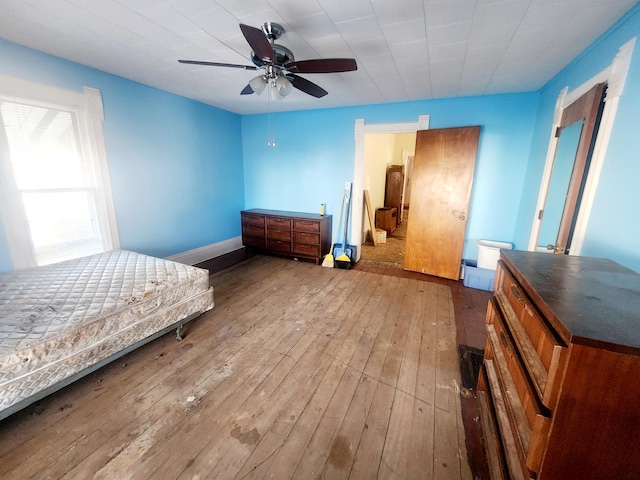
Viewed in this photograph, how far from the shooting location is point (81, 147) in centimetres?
272

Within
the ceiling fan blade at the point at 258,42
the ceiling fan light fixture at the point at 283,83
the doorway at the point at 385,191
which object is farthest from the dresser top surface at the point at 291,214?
the ceiling fan blade at the point at 258,42

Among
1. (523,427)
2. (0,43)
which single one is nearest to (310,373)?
(523,427)

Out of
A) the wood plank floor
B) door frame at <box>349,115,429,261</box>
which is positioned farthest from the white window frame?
door frame at <box>349,115,429,261</box>

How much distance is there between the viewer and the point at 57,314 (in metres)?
1.65

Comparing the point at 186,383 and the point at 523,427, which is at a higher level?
the point at 523,427

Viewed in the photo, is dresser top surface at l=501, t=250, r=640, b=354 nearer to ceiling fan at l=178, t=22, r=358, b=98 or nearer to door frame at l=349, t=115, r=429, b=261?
ceiling fan at l=178, t=22, r=358, b=98

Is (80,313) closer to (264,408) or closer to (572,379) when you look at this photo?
(264,408)

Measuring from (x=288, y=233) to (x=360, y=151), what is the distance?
174 centimetres

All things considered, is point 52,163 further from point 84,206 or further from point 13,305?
point 13,305

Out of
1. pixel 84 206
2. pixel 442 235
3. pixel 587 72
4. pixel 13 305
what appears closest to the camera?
pixel 13 305

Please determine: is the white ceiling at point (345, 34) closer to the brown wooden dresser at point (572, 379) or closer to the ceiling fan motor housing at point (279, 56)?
the ceiling fan motor housing at point (279, 56)

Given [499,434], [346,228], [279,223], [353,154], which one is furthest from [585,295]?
[279,223]

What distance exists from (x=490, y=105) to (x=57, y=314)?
471 cm

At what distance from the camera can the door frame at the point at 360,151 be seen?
144 inches
